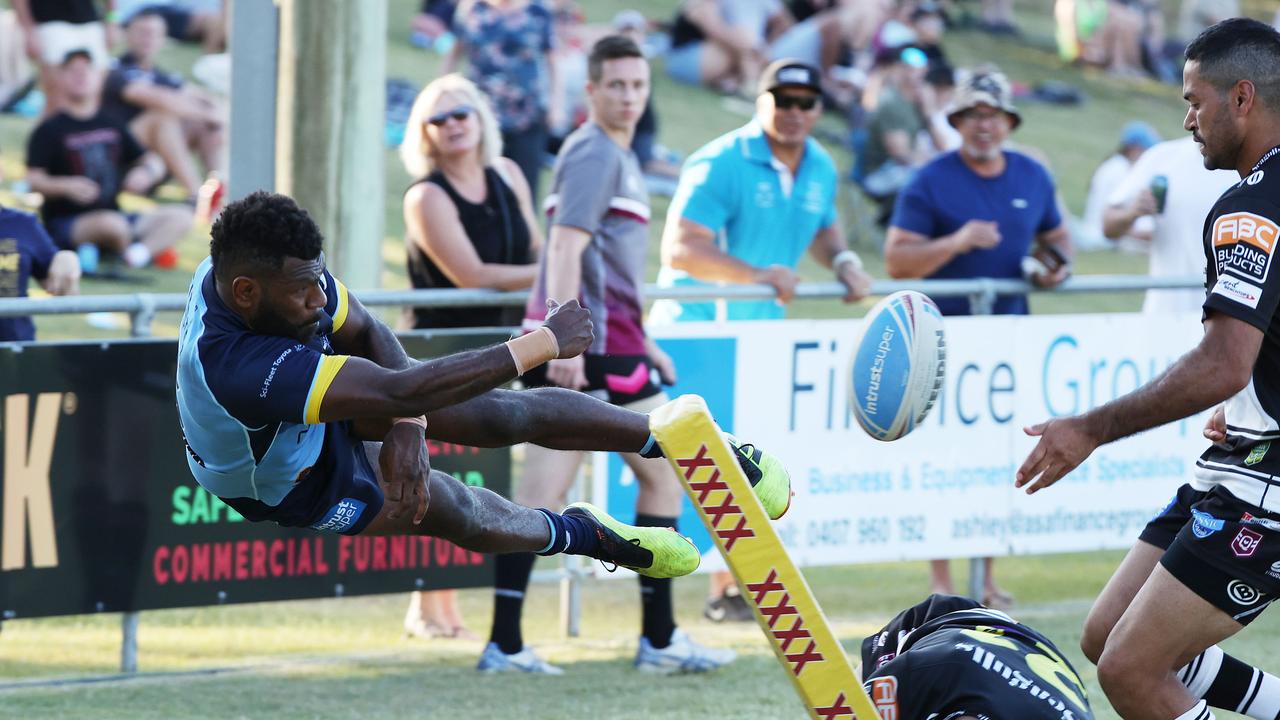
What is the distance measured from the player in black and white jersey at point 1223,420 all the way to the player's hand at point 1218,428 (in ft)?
0.06

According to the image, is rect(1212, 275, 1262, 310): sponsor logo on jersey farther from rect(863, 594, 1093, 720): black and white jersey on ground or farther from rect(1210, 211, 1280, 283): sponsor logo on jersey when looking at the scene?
rect(863, 594, 1093, 720): black and white jersey on ground

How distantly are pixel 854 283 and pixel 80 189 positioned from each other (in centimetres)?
613

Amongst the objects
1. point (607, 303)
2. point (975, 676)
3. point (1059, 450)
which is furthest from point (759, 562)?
point (607, 303)

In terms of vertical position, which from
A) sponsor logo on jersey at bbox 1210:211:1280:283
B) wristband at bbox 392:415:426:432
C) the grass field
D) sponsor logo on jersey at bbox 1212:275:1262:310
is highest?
sponsor logo on jersey at bbox 1210:211:1280:283

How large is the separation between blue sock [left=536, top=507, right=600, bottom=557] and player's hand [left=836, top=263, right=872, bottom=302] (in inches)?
111

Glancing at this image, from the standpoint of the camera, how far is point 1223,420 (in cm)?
509

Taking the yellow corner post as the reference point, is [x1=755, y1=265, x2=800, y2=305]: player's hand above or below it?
above

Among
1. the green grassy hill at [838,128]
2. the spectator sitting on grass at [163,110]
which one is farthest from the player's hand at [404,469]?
the spectator sitting on grass at [163,110]

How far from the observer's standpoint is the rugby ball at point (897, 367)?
586 centimetres

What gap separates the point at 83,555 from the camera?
669 cm

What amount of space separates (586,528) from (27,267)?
2.94 meters

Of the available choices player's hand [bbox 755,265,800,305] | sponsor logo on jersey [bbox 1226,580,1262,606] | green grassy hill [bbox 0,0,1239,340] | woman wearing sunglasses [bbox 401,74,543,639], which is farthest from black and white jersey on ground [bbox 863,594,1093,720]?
green grassy hill [bbox 0,0,1239,340]

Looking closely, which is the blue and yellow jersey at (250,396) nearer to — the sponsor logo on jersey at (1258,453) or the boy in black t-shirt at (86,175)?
the sponsor logo on jersey at (1258,453)

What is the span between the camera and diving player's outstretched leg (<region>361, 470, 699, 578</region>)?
5.50 metres
